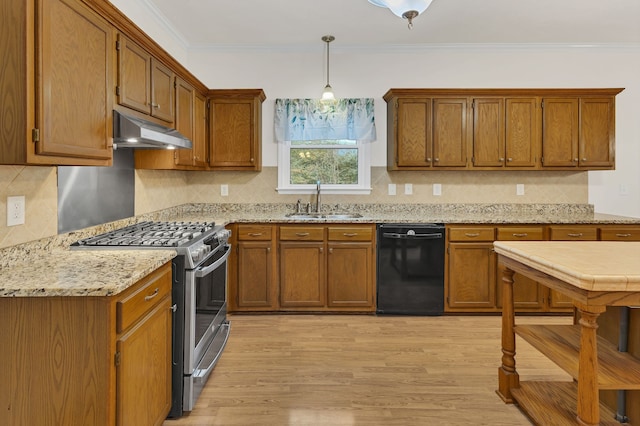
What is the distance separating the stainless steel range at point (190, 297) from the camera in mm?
2285

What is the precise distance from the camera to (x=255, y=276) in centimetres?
399

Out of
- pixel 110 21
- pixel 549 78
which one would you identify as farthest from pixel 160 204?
pixel 549 78

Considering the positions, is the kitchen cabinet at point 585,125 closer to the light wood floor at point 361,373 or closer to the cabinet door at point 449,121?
the cabinet door at point 449,121

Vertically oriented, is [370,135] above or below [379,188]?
above

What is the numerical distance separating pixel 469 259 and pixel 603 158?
1.71 metres

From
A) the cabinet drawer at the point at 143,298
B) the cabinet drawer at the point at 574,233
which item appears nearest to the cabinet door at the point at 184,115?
the cabinet drawer at the point at 143,298

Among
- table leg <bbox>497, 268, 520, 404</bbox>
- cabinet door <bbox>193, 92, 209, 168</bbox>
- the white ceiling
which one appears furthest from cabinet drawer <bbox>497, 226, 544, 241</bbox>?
cabinet door <bbox>193, 92, 209, 168</bbox>

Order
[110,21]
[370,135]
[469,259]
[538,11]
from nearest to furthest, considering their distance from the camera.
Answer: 1. [110,21]
2. [538,11]
3. [469,259]
4. [370,135]

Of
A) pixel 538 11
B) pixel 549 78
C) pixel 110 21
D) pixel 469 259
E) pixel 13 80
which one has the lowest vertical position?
pixel 469 259

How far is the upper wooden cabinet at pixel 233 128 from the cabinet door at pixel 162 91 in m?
0.97

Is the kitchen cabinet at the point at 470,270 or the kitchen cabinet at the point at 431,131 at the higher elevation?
the kitchen cabinet at the point at 431,131

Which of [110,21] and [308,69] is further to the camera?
[308,69]

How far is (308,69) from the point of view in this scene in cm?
459

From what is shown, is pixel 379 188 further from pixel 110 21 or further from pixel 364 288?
pixel 110 21
